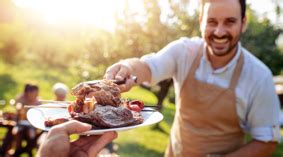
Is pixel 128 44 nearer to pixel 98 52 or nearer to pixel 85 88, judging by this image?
pixel 98 52

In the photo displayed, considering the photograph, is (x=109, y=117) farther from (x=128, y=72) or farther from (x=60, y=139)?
(x=128, y=72)

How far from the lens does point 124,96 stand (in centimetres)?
1023

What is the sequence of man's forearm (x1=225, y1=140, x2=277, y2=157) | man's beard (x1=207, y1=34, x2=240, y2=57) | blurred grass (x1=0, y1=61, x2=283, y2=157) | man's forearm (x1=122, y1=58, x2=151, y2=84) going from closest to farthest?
man's forearm (x1=122, y1=58, x2=151, y2=84), man's beard (x1=207, y1=34, x2=240, y2=57), man's forearm (x1=225, y1=140, x2=277, y2=157), blurred grass (x1=0, y1=61, x2=283, y2=157)

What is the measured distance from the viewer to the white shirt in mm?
3085

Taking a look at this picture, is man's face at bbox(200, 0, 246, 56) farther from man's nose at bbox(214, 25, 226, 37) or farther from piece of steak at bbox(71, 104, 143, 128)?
piece of steak at bbox(71, 104, 143, 128)

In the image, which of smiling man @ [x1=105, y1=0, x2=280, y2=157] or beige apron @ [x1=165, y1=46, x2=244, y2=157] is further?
beige apron @ [x1=165, y1=46, x2=244, y2=157]

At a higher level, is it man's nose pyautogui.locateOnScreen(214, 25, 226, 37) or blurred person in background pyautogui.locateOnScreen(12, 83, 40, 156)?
man's nose pyautogui.locateOnScreen(214, 25, 226, 37)

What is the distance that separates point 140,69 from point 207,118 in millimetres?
584

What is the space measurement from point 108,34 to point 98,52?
1.45 ft

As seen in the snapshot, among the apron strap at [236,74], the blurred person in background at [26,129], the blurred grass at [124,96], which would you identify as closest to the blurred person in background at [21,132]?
the blurred person in background at [26,129]

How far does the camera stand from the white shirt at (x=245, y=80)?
3.08 metres

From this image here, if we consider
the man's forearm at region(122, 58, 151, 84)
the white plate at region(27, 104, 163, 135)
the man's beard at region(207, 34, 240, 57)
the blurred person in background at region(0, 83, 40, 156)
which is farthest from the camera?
the blurred person in background at region(0, 83, 40, 156)

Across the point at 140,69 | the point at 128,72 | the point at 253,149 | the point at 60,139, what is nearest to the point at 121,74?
the point at 128,72

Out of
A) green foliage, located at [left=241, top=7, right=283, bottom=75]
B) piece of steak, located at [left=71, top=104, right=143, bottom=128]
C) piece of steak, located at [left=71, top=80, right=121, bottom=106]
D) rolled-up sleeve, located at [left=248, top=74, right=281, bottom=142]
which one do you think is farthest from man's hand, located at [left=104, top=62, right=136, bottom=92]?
green foliage, located at [left=241, top=7, right=283, bottom=75]
